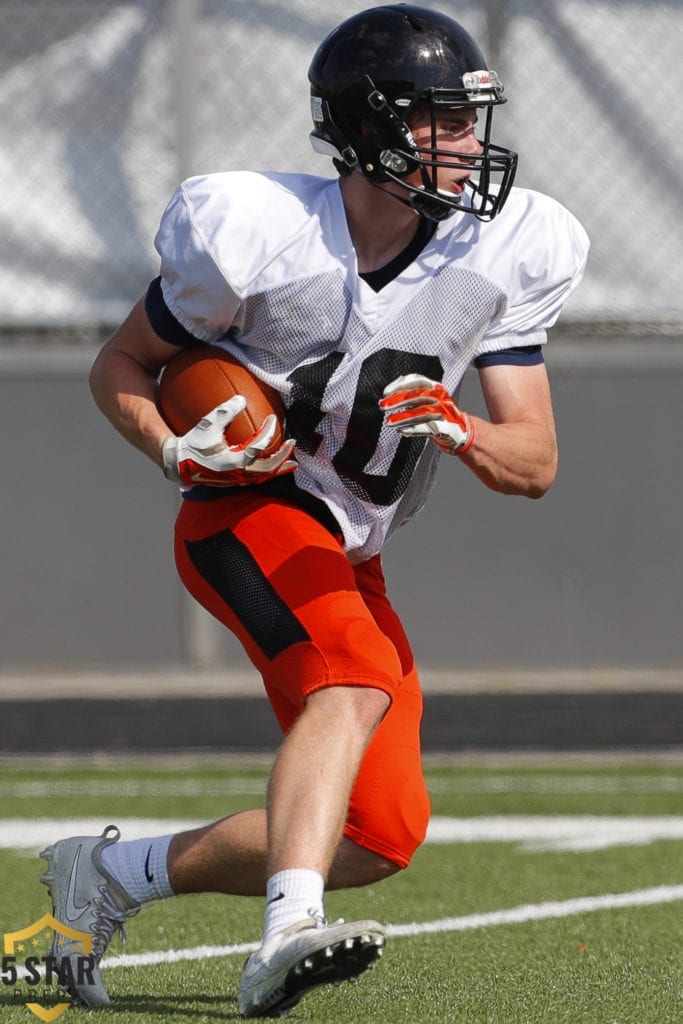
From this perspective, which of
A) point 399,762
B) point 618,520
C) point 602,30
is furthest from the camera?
point 602,30

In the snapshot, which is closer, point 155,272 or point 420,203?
point 420,203

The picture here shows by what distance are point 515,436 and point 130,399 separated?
2.05ft

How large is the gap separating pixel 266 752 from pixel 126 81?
303 centimetres

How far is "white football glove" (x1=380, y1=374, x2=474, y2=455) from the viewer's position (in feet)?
8.14

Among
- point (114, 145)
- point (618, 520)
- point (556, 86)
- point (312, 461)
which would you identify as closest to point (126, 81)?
point (114, 145)

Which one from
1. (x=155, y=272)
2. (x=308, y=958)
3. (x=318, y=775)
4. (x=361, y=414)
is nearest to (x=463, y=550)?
(x=155, y=272)

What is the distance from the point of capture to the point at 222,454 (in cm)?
261

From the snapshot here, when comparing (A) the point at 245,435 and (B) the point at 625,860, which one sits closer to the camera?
(A) the point at 245,435

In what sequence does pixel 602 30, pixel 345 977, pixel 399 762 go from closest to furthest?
pixel 345 977
pixel 399 762
pixel 602 30

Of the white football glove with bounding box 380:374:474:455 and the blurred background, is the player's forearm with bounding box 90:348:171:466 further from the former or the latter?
the blurred background

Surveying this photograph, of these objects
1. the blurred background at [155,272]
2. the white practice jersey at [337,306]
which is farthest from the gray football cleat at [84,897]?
the blurred background at [155,272]

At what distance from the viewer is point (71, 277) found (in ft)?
24.1

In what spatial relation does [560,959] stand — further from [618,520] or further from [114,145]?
[114,145]

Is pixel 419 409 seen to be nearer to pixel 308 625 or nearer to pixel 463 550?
pixel 308 625
